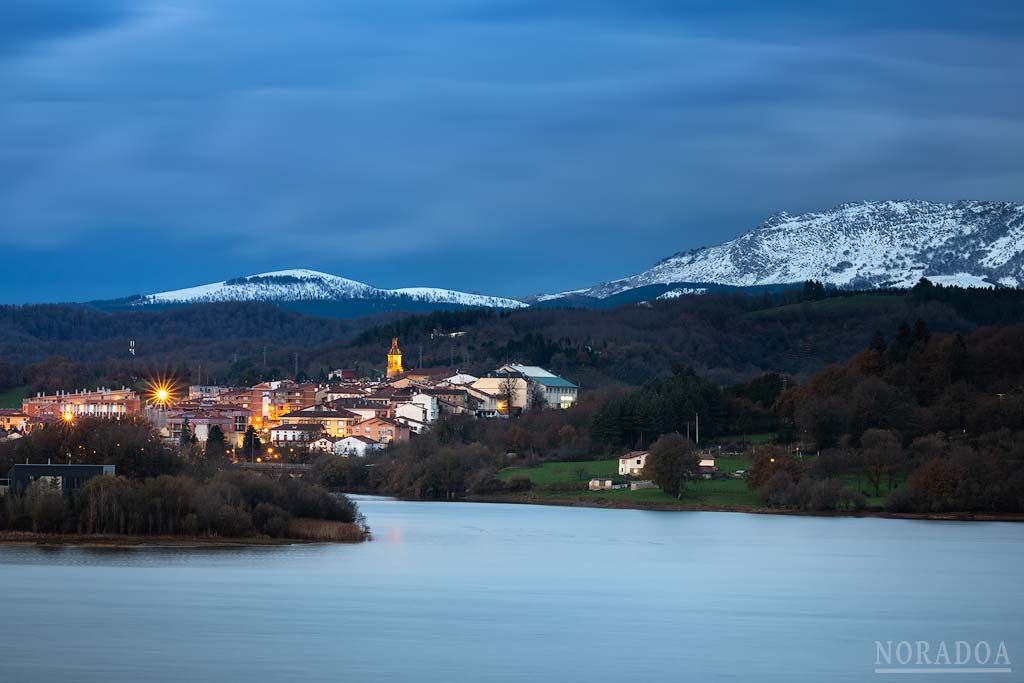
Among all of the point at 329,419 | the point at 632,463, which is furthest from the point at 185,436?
the point at 632,463

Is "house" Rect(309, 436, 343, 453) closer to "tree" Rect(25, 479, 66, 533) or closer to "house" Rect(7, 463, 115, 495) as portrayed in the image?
"house" Rect(7, 463, 115, 495)

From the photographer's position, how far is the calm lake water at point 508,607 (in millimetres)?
27953

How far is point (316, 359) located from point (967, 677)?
14376 centimetres

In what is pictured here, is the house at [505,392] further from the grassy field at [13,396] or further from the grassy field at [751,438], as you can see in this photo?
the grassy field at [13,396]

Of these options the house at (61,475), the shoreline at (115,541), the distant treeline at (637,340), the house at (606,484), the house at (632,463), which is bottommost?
the shoreline at (115,541)

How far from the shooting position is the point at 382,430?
101 m

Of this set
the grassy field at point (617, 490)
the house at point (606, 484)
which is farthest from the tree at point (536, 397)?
the house at point (606, 484)

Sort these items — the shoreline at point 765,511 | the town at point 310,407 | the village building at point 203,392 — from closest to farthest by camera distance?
the shoreline at point 765,511
the town at point 310,407
the village building at point 203,392

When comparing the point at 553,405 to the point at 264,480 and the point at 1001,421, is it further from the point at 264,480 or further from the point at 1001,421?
the point at 264,480

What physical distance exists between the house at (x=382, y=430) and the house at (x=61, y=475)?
48995 mm

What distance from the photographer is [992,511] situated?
65.7 meters

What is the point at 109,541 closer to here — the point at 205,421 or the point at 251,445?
the point at 251,445

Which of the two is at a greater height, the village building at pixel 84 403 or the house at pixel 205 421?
the village building at pixel 84 403

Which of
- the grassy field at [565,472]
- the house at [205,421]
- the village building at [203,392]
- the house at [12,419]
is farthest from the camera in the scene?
the village building at [203,392]
